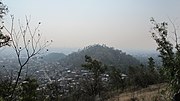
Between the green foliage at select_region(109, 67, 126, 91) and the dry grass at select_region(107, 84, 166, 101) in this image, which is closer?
the dry grass at select_region(107, 84, 166, 101)

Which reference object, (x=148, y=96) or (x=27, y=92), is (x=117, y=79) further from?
(x=27, y=92)

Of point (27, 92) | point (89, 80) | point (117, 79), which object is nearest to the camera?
point (27, 92)

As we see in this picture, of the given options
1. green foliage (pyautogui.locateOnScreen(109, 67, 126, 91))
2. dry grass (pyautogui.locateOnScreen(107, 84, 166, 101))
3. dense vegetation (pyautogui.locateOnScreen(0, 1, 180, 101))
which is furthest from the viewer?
green foliage (pyautogui.locateOnScreen(109, 67, 126, 91))

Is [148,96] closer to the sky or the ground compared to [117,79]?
closer to the ground

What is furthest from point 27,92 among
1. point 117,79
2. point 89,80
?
point 117,79

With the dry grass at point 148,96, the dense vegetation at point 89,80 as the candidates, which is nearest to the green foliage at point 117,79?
the dense vegetation at point 89,80

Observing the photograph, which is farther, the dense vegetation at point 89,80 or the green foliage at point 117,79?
the green foliage at point 117,79

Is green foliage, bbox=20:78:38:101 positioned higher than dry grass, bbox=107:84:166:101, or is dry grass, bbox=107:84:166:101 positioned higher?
green foliage, bbox=20:78:38:101

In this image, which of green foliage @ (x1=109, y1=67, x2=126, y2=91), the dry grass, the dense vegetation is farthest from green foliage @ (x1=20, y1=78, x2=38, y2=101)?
green foliage @ (x1=109, y1=67, x2=126, y2=91)

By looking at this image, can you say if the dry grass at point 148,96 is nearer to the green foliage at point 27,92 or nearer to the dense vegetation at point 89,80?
the dense vegetation at point 89,80

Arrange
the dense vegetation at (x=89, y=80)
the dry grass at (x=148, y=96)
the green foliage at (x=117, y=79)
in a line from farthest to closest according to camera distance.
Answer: the green foliage at (x=117, y=79), the dry grass at (x=148, y=96), the dense vegetation at (x=89, y=80)

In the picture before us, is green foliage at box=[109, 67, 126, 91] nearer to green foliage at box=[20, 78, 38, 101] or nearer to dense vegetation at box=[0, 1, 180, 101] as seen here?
dense vegetation at box=[0, 1, 180, 101]
